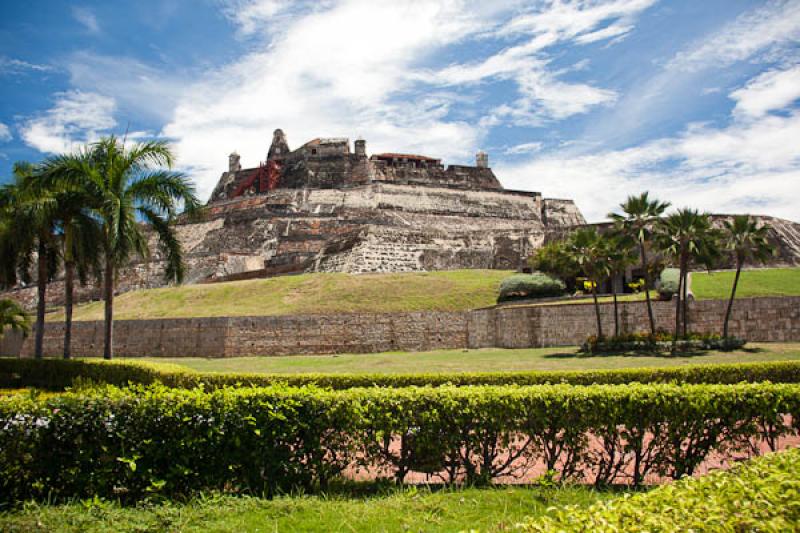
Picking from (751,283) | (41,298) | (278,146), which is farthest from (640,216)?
(278,146)

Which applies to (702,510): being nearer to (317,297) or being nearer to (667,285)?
(667,285)

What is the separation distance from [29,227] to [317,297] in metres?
13.2

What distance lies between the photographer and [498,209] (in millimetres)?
56781

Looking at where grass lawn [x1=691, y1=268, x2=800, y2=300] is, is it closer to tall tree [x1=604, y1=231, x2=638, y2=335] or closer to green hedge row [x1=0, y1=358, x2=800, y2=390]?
tall tree [x1=604, y1=231, x2=638, y2=335]

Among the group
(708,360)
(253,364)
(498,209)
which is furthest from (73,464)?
(498,209)

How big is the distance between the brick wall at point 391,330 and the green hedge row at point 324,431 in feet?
52.4

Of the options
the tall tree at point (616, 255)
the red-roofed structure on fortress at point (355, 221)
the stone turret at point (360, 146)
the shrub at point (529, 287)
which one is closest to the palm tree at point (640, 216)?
the tall tree at point (616, 255)

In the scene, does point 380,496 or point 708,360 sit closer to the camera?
point 380,496

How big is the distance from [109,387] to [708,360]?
16.5m

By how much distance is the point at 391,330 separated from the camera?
24.1 m

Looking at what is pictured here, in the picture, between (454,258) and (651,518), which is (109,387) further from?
(454,258)

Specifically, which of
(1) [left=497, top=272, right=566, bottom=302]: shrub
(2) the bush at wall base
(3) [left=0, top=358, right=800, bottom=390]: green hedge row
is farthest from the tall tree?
(3) [left=0, top=358, right=800, bottom=390]: green hedge row

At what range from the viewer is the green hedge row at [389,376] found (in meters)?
12.0

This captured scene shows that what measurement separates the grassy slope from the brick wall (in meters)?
1.78
